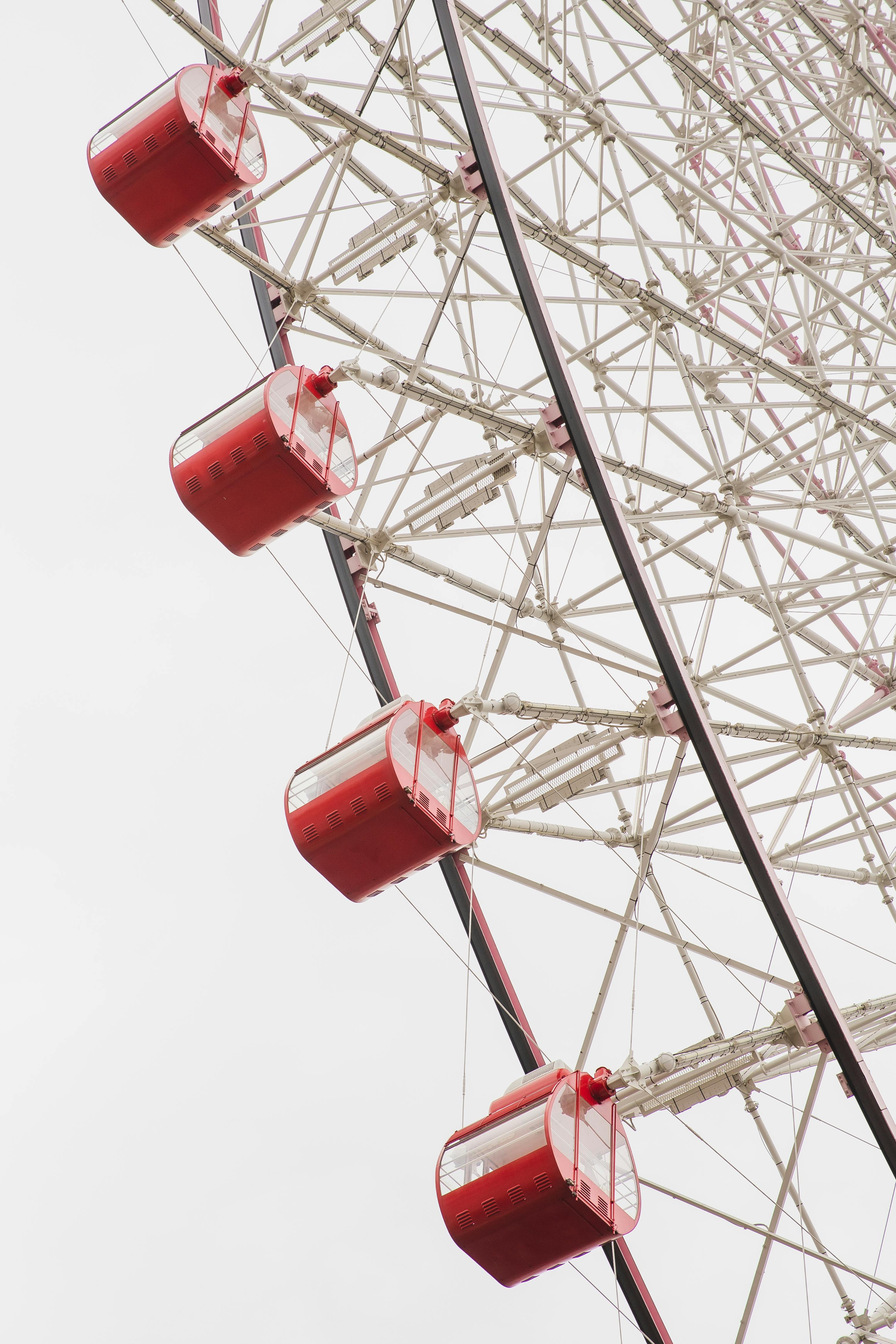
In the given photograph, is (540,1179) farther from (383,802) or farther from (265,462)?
(265,462)

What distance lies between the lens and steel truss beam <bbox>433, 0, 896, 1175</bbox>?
29.5 feet

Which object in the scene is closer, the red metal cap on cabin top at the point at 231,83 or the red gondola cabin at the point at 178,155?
the red gondola cabin at the point at 178,155

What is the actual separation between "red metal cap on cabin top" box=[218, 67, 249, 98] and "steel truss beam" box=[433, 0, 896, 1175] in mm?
1968

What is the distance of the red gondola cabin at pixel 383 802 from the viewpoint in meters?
10.8

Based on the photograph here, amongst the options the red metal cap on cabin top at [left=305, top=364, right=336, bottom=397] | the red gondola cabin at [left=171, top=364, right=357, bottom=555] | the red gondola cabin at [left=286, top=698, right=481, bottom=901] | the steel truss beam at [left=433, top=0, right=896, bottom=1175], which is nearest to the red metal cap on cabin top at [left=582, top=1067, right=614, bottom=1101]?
the steel truss beam at [left=433, top=0, right=896, bottom=1175]

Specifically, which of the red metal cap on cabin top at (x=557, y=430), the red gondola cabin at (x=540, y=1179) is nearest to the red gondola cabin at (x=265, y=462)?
the red metal cap on cabin top at (x=557, y=430)

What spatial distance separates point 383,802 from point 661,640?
241 cm

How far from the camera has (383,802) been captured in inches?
424

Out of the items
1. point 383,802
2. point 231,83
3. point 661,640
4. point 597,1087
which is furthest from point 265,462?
point 597,1087

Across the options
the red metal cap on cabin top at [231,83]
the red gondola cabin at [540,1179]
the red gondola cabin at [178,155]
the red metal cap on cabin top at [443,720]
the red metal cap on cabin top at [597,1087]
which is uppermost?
the red metal cap on cabin top at [231,83]

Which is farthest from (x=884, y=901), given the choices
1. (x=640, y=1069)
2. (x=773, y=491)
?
(x=640, y=1069)

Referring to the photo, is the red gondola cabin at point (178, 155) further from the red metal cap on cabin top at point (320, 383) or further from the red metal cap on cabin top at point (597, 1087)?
the red metal cap on cabin top at point (597, 1087)

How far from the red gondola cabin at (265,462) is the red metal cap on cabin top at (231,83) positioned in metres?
Answer: 2.44

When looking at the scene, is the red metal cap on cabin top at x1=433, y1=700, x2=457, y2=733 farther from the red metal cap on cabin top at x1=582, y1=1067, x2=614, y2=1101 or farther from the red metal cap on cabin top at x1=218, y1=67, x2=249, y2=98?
the red metal cap on cabin top at x1=218, y1=67, x2=249, y2=98
